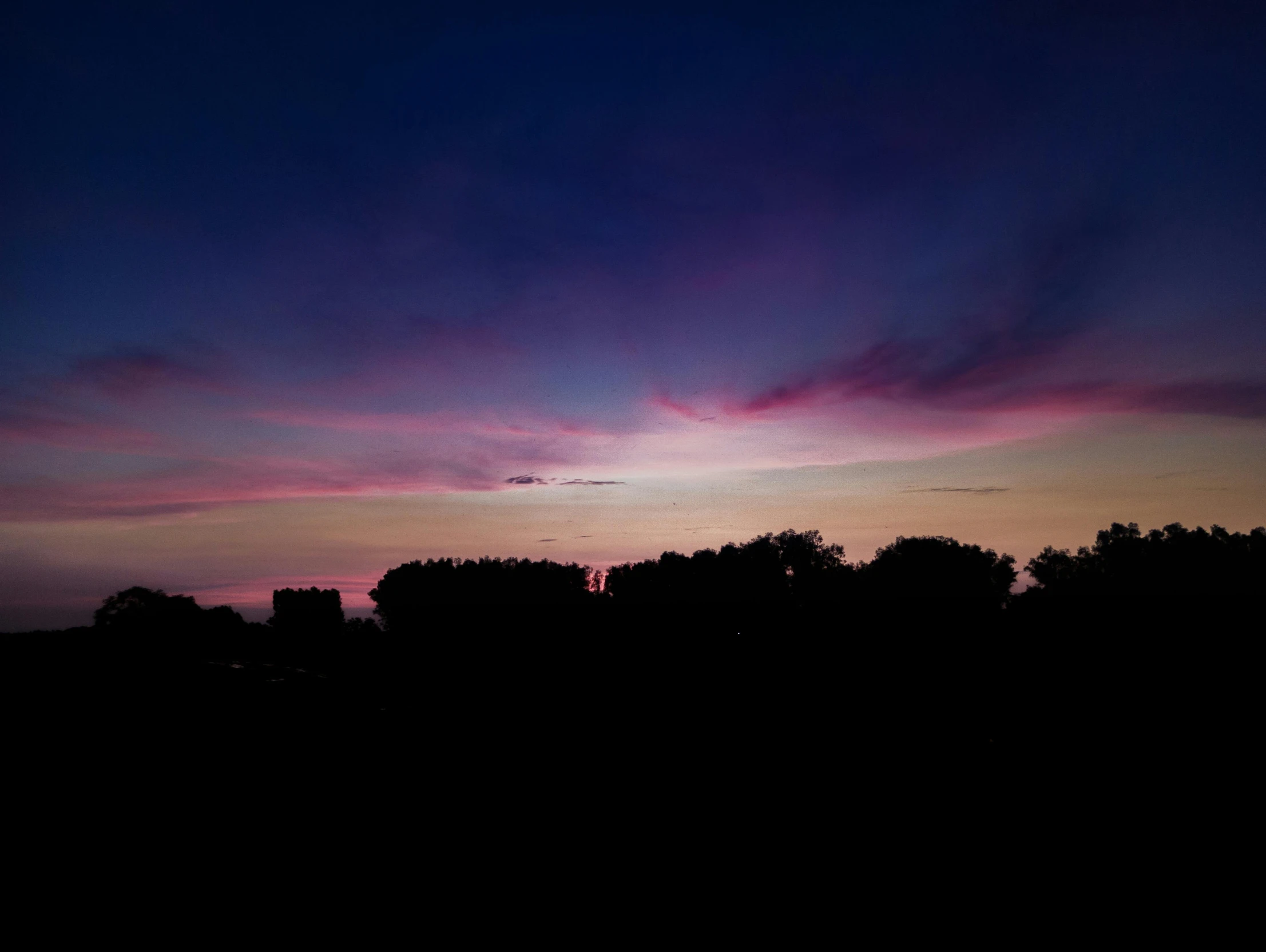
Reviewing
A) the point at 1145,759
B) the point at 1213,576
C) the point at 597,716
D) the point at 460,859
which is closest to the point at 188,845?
the point at 460,859

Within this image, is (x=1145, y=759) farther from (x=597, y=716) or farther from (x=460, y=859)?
(x=460, y=859)

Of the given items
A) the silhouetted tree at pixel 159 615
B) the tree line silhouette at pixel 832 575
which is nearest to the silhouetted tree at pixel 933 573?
the tree line silhouette at pixel 832 575

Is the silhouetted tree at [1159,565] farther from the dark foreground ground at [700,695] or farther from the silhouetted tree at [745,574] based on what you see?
the dark foreground ground at [700,695]

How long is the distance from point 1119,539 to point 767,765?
94.6 metres

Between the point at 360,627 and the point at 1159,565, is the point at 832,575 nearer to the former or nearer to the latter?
the point at 1159,565

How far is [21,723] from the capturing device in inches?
222

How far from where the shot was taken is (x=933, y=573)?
7256cm

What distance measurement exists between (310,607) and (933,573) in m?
71.2

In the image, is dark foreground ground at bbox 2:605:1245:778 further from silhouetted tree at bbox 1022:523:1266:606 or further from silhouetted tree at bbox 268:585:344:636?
silhouetted tree at bbox 1022:523:1266:606

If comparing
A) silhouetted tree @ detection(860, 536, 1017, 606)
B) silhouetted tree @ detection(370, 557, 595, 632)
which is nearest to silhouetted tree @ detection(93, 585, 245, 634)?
silhouetted tree @ detection(370, 557, 595, 632)

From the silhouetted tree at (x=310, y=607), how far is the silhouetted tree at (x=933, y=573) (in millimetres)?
60062

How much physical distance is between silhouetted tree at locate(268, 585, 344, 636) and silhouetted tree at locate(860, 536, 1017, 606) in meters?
60.1

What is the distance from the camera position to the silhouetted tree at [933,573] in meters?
72.4

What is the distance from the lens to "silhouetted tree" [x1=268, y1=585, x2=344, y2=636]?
1982 inches
